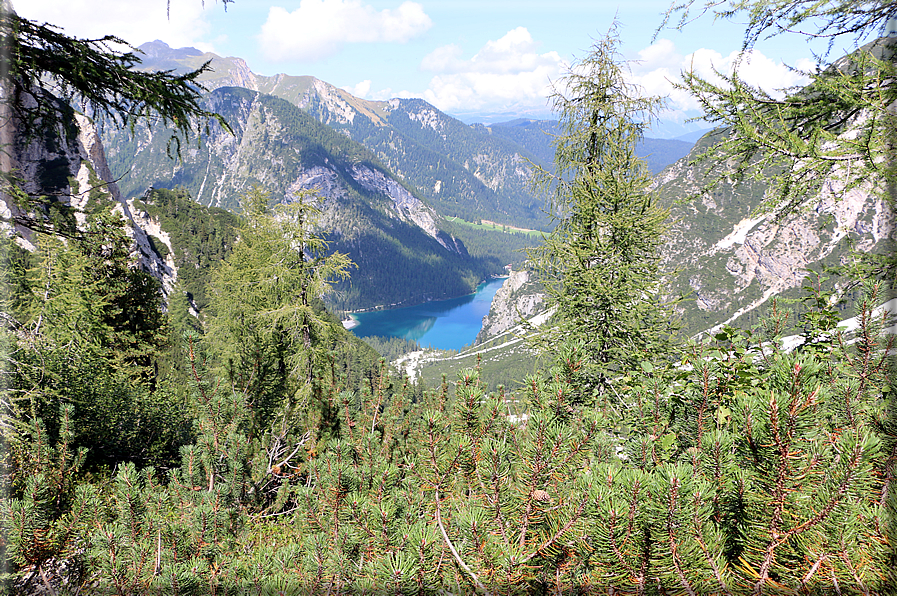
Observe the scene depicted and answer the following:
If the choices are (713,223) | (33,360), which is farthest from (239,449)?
(713,223)

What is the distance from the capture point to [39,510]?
267 centimetres

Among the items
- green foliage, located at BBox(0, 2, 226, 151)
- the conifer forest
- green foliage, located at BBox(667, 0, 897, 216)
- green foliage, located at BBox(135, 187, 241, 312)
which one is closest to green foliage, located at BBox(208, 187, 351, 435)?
the conifer forest

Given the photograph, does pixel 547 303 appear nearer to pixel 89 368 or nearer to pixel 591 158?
pixel 591 158

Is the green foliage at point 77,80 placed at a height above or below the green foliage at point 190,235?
below

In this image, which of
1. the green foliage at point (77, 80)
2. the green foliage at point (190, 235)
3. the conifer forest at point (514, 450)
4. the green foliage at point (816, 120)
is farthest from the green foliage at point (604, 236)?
the green foliage at point (190, 235)

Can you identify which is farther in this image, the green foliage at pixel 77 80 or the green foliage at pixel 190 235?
the green foliage at pixel 190 235

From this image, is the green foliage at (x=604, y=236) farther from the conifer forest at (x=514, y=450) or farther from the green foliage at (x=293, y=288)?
the green foliage at (x=293, y=288)

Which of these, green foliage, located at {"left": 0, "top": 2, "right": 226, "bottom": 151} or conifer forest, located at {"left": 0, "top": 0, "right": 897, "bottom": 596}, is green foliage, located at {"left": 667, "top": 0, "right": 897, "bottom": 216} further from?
green foliage, located at {"left": 0, "top": 2, "right": 226, "bottom": 151}

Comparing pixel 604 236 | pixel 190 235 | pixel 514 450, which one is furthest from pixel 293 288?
pixel 190 235

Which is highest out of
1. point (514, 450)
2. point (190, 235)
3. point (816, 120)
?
point (190, 235)

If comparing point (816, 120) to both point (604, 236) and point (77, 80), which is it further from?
point (77, 80)

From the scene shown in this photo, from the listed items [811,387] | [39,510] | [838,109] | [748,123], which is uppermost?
[838,109]

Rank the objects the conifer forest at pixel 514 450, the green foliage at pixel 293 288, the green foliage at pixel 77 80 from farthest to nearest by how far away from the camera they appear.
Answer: the green foliage at pixel 293 288
the green foliage at pixel 77 80
the conifer forest at pixel 514 450

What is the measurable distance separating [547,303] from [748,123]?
15.6ft
